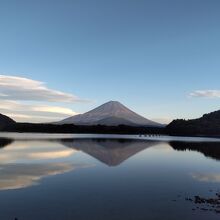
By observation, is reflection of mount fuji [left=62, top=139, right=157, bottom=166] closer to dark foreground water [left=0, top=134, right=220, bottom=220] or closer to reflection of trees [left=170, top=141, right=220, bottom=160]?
reflection of trees [left=170, top=141, right=220, bottom=160]

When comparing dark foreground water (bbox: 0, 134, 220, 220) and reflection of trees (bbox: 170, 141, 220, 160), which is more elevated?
reflection of trees (bbox: 170, 141, 220, 160)

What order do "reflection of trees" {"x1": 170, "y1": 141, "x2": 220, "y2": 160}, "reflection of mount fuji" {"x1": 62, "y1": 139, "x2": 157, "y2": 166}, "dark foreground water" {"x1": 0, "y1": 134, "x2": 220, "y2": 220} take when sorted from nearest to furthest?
"dark foreground water" {"x1": 0, "y1": 134, "x2": 220, "y2": 220} < "reflection of mount fuji" {"x1": 62, "y1": 139, "x2": 157, "y2": 166} < "reflection of trees" {"x1": 170, "y1": 141, "x2": 220, "y2": 160}

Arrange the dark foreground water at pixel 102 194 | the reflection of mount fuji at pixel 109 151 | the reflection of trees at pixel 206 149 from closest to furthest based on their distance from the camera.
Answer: the dark foreground water at pixel 102 194, the reflection of mount fuji at pixel 109 151, the reflection of trees at pixel 206 149

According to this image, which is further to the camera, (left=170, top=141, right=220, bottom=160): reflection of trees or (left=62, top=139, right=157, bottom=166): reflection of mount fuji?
(left=170, top=141, right=220, bottom=160): reflection of trees

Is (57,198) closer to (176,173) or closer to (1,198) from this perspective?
(1,198)

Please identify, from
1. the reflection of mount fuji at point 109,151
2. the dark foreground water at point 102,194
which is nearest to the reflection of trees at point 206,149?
the reflection of mount fuji at point 109,151

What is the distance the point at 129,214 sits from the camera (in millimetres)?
23578

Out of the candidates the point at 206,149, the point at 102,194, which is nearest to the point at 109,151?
the point at 206,149

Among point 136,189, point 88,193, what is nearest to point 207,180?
point 136,189

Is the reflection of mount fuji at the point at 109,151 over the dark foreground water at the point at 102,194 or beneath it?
over

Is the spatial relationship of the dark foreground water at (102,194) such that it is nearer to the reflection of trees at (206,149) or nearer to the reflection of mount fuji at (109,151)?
the reflection of mount fuji at (109,151)

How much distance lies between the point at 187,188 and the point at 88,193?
10.6 m

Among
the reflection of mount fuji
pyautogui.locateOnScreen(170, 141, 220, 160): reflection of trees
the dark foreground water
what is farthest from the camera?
pyautogui.locateOnScreen(170, 141, 220, 160): reflection of trees

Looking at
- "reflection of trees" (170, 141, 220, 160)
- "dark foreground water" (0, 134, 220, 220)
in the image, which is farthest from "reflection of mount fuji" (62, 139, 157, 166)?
"dark foreground water" (0, 134, 220, 220)
